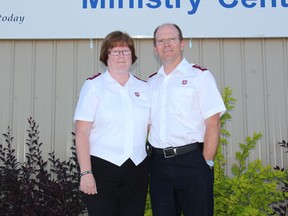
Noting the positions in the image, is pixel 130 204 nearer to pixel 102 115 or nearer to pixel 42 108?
pixel 102 115

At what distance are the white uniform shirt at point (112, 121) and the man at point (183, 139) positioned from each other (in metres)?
0.17

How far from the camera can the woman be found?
7.79 feet

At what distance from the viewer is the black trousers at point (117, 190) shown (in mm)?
2371

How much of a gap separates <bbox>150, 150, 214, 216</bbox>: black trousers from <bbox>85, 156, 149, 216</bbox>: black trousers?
0.45ft

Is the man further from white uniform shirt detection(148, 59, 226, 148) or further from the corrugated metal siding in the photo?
the corrugated metal siding

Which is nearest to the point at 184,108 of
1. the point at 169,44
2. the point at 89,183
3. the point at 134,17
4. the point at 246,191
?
the point at 169,44

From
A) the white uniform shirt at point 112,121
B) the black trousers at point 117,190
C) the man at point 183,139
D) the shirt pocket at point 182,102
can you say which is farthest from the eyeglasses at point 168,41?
the black trousers at point 117,190

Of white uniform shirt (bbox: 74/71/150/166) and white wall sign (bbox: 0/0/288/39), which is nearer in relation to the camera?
white uniform shirt (bbox: 74/71/150/166)

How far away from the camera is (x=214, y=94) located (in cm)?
253

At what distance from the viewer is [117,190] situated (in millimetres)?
2406

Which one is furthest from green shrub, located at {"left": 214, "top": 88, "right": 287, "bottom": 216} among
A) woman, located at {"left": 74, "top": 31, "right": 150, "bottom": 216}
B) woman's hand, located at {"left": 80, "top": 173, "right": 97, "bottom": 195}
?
woman's hand, located at {"left": 80, "top": 173, "right": 97, "bottom": 195}

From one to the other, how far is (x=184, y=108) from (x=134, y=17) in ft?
7.77

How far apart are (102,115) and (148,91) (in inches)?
18.6

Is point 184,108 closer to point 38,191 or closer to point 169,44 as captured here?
point 169,44
